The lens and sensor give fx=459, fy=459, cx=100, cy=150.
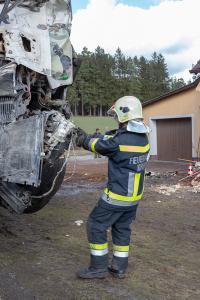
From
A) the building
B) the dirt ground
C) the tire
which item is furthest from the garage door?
the tire

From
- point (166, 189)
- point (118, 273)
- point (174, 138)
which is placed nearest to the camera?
point (118, 273)

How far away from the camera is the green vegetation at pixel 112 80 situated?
221ft

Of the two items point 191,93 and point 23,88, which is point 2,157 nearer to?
point 23,88

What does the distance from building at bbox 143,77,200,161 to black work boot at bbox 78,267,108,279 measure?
1447 centimetres

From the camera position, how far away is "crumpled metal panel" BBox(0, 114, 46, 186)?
4.60 meters

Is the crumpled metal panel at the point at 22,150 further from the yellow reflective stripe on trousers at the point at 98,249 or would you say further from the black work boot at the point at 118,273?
the black work boot at the point at 118,273

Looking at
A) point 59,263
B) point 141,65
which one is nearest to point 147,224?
point 59,263

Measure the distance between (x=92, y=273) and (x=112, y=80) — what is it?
69364 millimetres

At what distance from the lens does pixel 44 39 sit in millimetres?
5477

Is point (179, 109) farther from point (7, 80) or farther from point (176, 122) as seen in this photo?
point (7, 80)

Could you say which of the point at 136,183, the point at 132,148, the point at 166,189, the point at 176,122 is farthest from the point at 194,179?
the point at 176,122

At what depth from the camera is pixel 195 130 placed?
19.5m

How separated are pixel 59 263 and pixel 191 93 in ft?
50.8

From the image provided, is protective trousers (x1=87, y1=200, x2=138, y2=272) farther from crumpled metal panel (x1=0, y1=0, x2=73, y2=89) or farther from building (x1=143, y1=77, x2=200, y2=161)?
building (x1=143, y1=77, x2=200, y2=161)
